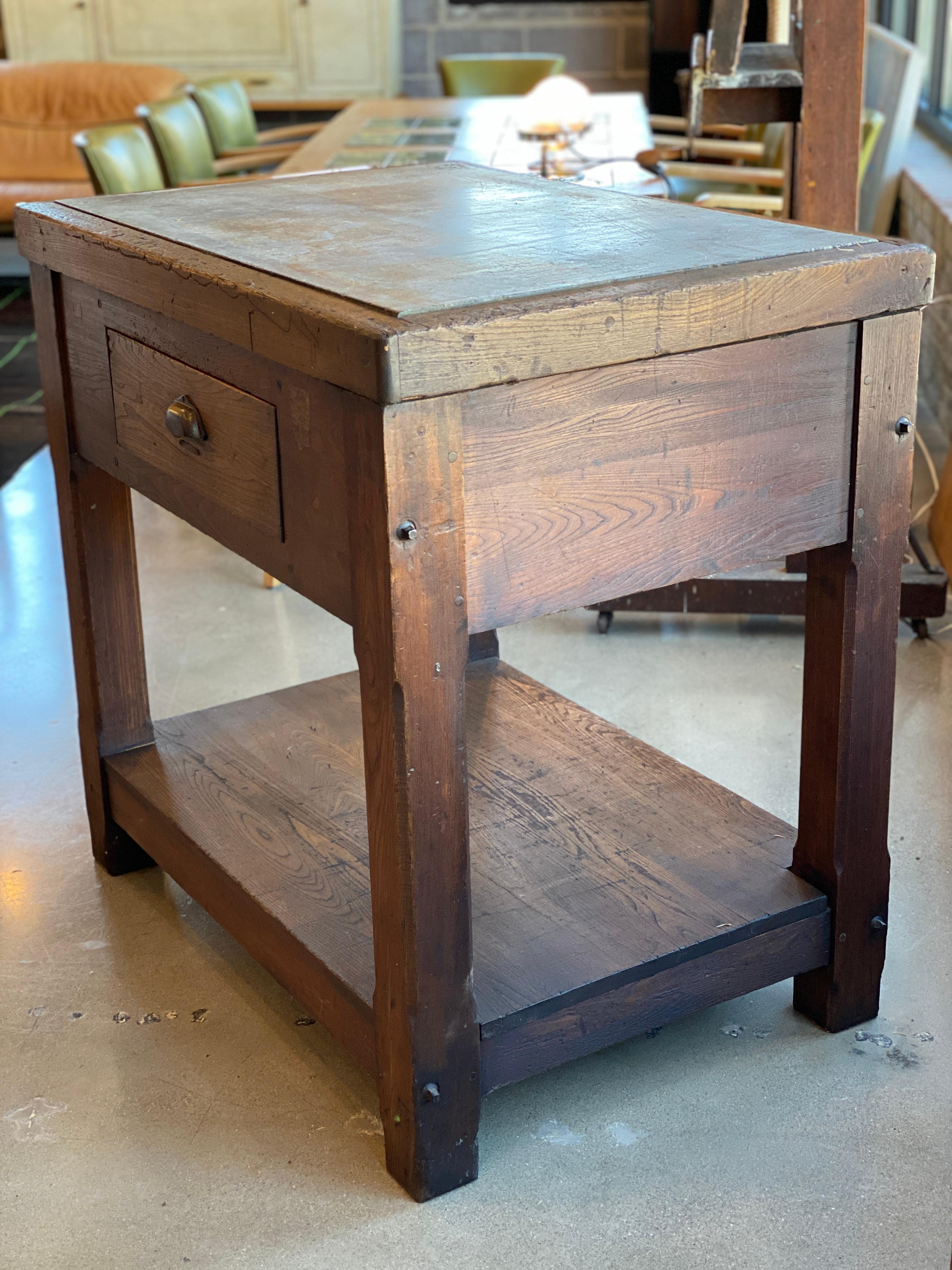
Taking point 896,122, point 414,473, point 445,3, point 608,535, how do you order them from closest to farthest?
1. point 414,473
2. point 608,535
3. point 896,122
4. point 445,3

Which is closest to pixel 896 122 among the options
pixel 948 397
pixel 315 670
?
pixel 948 397

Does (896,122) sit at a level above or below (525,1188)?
above

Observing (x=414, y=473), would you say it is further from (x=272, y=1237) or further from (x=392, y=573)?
(x=272, y=1237)

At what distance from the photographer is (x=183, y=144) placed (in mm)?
4352

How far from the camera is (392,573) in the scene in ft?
3.55

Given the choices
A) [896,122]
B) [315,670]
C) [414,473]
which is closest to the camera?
[414,473]

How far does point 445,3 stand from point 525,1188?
7.43 meters

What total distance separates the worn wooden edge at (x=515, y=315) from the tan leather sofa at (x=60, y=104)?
580cm

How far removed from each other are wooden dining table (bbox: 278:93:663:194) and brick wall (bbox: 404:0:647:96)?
240 cm

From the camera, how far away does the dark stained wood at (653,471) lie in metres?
1.12

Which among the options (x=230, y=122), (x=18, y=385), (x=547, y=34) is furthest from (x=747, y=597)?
(x=547, y=34)

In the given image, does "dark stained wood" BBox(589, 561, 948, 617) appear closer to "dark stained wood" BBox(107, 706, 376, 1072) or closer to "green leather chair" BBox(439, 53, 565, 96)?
"dark stained wood" BBox(107, 706, 376, 1072)

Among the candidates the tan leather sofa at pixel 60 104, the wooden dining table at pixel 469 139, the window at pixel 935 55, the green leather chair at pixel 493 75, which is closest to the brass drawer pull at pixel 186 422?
the wooden dining table at pixel 469 139

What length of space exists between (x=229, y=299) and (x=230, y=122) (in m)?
4.55
